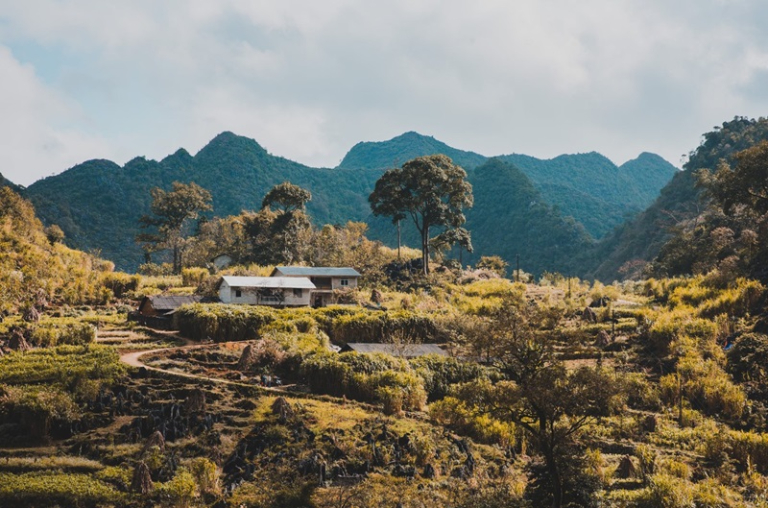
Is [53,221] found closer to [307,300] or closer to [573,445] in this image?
[307,300]

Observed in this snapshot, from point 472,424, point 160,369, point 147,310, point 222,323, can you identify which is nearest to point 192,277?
point 147,310

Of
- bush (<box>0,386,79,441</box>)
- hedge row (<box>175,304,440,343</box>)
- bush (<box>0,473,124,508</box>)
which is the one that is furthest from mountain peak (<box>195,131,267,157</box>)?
bush (<box>0,473,124,508</box>)

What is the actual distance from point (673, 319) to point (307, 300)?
23213 millimetres

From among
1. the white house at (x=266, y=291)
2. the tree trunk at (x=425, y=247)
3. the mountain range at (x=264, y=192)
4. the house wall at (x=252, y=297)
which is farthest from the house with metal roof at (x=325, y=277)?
the mountain range at (x=264, y=192)

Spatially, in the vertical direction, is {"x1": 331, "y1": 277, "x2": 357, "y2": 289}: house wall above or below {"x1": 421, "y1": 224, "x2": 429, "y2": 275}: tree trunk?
below

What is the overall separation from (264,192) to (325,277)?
95.2 meters

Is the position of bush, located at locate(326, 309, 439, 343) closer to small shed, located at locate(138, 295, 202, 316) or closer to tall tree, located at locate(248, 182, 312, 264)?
small shed, located at locate(138, 295, 202, 316)

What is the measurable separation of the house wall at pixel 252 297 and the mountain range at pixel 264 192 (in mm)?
55560

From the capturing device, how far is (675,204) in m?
94.2

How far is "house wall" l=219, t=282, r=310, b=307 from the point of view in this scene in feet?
133

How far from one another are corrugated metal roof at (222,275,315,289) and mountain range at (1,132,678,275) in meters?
54.9

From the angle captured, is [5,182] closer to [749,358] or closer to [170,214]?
[170,214]

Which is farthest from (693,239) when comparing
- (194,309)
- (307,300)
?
(194,309)

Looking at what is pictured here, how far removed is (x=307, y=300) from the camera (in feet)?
141
